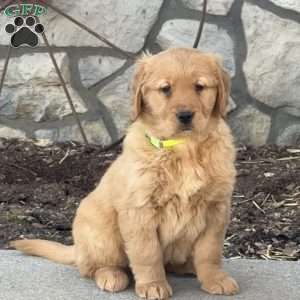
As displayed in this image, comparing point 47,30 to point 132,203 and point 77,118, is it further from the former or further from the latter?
point 132,203

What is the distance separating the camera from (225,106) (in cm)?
Result: 307

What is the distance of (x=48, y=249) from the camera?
360 centimetres

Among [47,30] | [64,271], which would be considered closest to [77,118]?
[47,30]

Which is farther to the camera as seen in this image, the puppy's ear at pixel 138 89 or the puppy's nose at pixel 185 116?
the puppy's ear at pixel 138 89

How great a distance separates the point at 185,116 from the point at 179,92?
10 centimetres

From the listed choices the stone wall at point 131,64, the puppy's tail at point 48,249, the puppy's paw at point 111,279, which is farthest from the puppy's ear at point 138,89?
the stone wall at point 131,64

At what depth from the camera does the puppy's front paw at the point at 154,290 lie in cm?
304

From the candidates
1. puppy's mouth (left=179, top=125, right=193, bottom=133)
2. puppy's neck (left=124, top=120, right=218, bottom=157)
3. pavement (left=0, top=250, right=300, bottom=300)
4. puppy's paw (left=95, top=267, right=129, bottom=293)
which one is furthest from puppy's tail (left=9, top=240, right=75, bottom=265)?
puppy's mouth (left=179, top=125, right=193, bottom=133)

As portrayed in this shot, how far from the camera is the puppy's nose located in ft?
9.50

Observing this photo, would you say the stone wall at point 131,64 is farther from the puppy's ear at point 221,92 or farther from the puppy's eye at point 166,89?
the puppy's eye at point 166,89

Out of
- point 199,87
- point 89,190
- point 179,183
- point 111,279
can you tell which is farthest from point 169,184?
point 89,190

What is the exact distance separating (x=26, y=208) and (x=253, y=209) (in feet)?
4.22

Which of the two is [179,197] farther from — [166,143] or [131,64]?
[131,64]

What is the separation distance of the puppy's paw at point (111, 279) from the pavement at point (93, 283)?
0.03 meters
